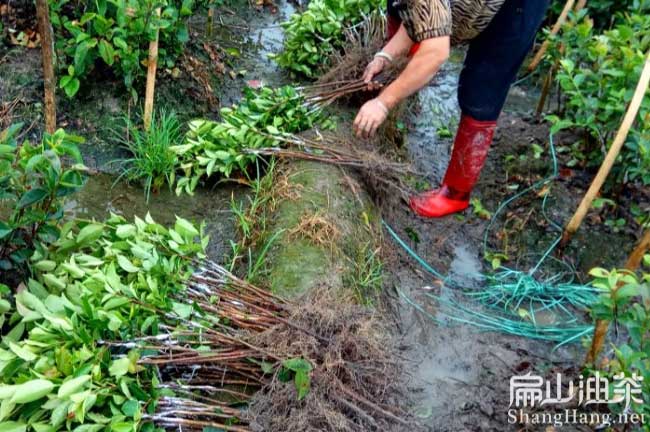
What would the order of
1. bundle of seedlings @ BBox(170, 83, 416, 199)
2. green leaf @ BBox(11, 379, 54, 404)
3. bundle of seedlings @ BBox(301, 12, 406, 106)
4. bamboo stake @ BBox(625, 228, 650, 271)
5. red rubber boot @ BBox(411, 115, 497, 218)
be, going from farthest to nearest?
bundle of seedlings @ BBox(301, 12, 406, 106) → red rubber boot @ BBox(411, 115, 497, 218) → bundle of seedlings @ BBox(170, 83, 416, 199) → bamboo stake @ BBox(625, 228, 650, 271) → green leaf @ BBox(11, 379, 54, 404)

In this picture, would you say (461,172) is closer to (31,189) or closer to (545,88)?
(545,88)

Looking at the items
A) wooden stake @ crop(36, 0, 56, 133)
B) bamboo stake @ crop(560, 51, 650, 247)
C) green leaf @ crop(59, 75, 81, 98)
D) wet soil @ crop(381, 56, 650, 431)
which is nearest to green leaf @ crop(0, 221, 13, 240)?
wooden stake @ crop(36, 0, 56, 133)

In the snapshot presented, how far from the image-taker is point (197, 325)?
2262mm

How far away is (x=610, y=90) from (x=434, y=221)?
1.30m

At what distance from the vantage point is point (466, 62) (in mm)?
3678

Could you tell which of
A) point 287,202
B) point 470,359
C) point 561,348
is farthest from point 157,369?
point 561,348

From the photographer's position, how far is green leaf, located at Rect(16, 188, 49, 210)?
85.5 inches

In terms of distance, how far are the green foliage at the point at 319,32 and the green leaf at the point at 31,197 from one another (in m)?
2.77

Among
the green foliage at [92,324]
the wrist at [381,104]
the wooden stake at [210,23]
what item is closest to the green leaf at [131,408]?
the green foliage at [92,324]

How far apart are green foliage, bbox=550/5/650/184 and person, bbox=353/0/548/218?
0.49 metres

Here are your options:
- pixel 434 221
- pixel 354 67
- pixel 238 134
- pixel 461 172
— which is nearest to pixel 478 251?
pixel 434 221

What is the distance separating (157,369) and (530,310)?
2.18 meters

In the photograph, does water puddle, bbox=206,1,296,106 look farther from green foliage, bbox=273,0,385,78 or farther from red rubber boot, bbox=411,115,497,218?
red rubber boot, bbox=411,115,497,218

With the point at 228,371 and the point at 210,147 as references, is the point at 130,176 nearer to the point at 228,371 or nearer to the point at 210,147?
the point at 210,147
